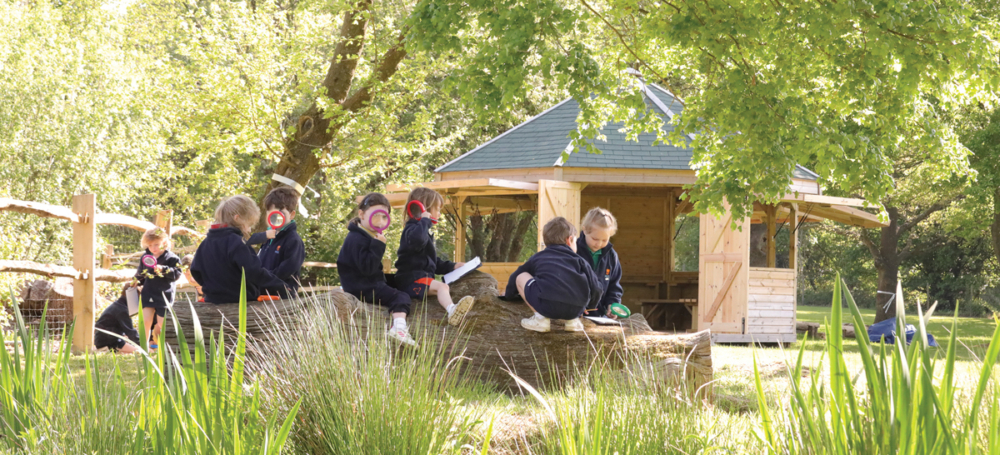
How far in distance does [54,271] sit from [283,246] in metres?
3.69

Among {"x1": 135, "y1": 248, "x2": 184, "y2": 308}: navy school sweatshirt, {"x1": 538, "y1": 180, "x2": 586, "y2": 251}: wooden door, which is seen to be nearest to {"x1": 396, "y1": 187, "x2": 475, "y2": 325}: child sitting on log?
{"x1": 135, "y1": 248, "x2": 184, "y2": 308}: navy school sweatshirt

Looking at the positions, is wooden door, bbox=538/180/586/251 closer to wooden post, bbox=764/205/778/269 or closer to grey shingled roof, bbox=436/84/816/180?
grey shingled roof, bbox=436/84/816/180

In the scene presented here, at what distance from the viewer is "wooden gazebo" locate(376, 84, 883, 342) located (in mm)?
12336

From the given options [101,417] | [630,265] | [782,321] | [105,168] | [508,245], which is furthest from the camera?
[508,245]

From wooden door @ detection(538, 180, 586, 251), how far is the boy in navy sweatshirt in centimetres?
699

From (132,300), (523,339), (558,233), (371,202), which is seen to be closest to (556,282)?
(558,233)

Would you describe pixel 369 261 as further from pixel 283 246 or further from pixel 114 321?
pixel 114 321

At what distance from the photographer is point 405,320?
4.65 metres

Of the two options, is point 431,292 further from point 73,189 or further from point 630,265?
point 73,189

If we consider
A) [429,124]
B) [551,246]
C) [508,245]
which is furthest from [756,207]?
[551,246]

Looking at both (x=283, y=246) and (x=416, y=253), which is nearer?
(x=416, y=253)

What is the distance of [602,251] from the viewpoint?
5.43 metres

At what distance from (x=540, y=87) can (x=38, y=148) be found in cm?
1282

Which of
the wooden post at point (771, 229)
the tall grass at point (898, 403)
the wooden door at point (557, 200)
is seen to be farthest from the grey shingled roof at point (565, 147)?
the tall grass at point (898, 403)
